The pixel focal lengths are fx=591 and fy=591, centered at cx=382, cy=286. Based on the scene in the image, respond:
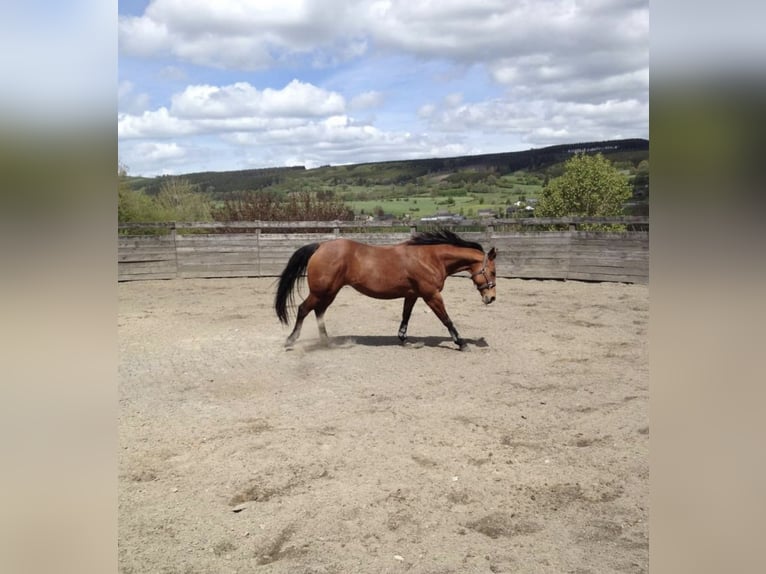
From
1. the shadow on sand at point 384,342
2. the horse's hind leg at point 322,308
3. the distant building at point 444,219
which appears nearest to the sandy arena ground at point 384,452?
the shadow on sand at point 384,342

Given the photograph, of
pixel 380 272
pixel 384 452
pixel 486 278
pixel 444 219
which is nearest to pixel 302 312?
pixel 380 272

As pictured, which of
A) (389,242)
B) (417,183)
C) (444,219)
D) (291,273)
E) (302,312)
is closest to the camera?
(291,273)

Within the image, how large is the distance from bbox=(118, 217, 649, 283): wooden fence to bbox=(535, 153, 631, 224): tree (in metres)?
6.57

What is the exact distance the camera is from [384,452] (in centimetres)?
383

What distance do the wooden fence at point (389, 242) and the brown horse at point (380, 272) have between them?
6207 millimetres

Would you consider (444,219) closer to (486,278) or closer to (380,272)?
(486,278)

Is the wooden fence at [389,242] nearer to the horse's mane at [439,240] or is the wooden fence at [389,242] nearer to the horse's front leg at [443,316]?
the horse's mane at [439,240]

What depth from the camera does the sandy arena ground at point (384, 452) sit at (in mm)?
2697

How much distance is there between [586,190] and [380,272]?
1635 centimetres

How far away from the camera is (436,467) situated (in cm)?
359
